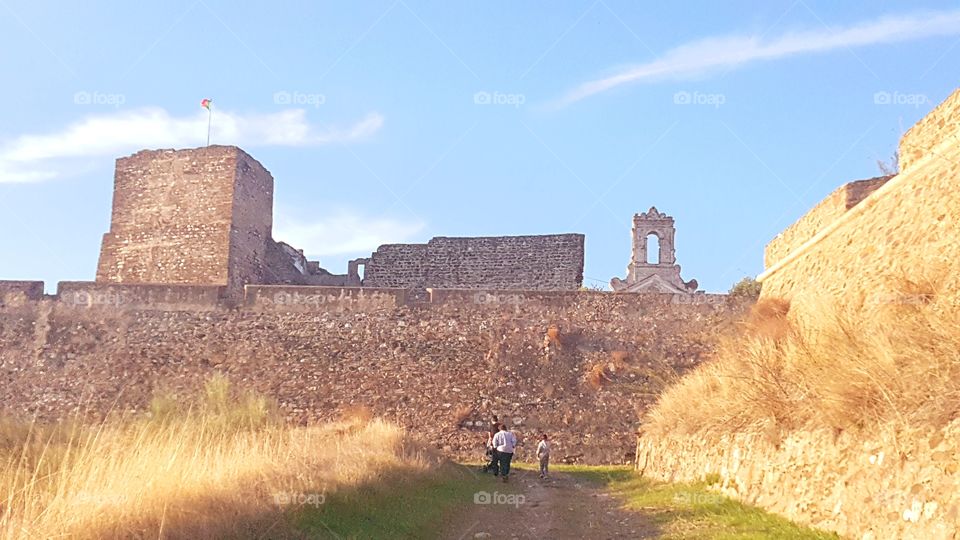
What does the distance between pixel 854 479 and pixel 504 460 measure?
810cm

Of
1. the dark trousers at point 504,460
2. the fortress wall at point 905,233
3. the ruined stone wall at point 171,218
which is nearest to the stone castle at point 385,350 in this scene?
the ruined stone wall at point 171,218

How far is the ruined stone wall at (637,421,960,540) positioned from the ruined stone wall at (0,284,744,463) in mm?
8697

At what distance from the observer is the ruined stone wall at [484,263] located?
86.5 feet

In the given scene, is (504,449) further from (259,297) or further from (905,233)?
(259,297)

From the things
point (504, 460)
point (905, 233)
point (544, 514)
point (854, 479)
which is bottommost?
point (544, 514)

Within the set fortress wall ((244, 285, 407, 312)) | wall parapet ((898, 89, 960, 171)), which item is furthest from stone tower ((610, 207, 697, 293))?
wall parapet ((898, 89, 960, 171))

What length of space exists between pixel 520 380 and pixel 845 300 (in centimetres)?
887

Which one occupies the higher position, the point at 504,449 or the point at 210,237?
the point at 210,237

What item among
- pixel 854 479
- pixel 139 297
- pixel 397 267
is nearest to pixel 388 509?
pixel 854 479

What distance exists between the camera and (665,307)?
19.6m

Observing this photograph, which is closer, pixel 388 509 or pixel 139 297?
pixel 388 509

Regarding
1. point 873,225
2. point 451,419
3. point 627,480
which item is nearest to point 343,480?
point 627,480

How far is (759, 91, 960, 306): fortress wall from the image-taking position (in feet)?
30.0

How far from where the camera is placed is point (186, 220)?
23.7m
